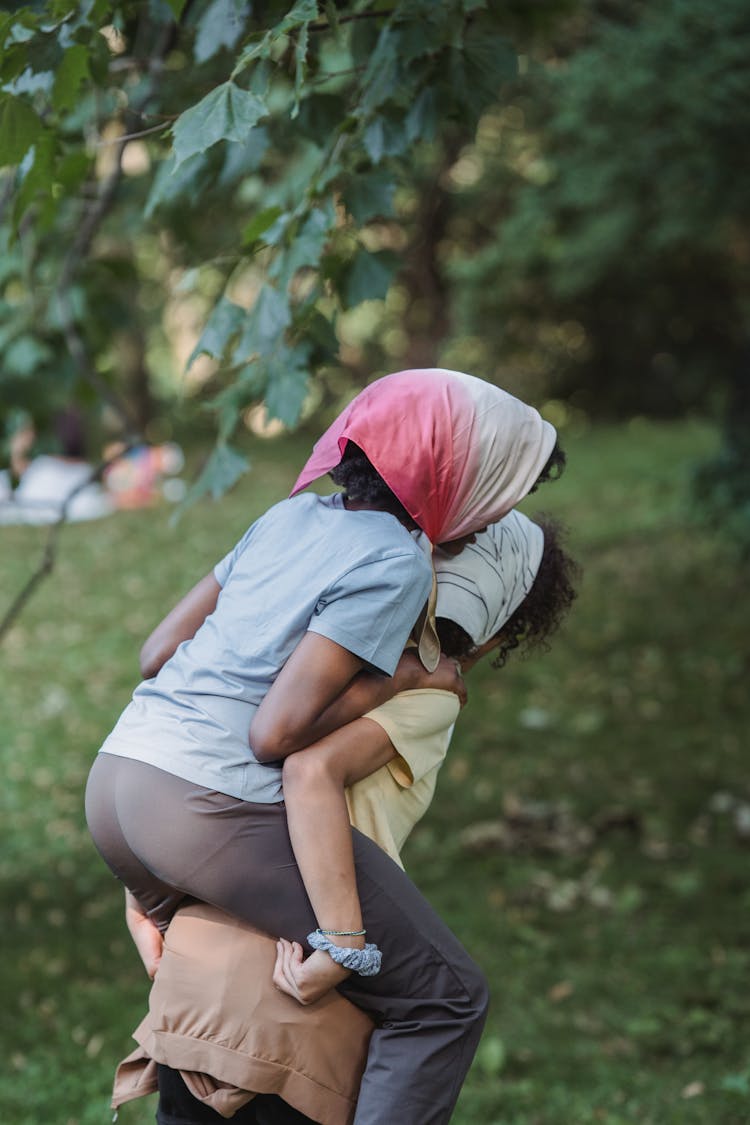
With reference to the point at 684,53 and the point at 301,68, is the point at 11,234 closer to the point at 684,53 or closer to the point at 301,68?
the point at 301,68

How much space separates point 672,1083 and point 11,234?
3.07m

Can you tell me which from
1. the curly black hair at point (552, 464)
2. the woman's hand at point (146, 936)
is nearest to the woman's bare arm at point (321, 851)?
the woman's hand at point (146, 936)

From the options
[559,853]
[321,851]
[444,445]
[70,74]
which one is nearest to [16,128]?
[70,74]

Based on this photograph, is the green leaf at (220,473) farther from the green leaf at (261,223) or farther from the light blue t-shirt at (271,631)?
the light blue t-shirt at (271,631)

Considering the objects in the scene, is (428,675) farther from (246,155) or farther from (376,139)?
(246,155)

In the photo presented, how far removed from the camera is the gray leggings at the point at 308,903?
1.84 metres

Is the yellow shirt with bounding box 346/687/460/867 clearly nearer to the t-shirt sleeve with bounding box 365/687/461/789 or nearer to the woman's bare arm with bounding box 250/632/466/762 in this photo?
the t-shirt sleeve with bounding box 365/687/461/789

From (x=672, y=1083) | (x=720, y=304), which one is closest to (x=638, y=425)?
(x=720, y=304)

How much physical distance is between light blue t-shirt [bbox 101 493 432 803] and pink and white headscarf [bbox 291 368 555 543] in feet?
0.25

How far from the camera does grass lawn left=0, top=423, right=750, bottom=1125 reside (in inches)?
154

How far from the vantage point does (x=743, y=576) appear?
26.6 feet

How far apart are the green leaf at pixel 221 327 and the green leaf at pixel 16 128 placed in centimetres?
60

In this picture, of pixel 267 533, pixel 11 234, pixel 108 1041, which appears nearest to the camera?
pixel 267 533

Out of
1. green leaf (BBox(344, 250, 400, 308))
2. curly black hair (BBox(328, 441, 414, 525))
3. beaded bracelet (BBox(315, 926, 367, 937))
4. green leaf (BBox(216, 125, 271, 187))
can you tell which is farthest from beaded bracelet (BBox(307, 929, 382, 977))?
green leaf (BBox(216, 125, 271, 187))
